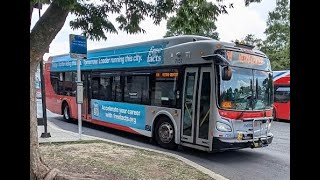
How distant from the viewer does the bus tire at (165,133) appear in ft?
32.0

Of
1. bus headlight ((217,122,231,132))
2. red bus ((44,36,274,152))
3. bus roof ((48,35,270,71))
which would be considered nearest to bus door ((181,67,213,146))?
red bus ((44,36,274,152))

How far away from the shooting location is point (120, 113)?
1196cm

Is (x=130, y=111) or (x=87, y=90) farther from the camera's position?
(x=87, y=90)

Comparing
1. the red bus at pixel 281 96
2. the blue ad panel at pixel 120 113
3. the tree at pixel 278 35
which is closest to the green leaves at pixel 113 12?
A: the blue ad panel at pixel 120 113

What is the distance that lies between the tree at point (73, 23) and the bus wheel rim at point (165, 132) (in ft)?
12.9

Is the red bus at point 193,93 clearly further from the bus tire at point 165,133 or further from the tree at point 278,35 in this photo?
the tree at point 278,35

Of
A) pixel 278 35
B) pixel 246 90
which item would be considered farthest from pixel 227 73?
pixel 278 35

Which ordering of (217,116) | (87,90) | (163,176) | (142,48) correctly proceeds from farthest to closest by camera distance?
(87,90), (142,48), (217,116), (163,176)

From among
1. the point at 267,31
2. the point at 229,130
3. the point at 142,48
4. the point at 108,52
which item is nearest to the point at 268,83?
the point at 229,130

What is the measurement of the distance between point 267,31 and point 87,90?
28.3 m

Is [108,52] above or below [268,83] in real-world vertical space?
above
